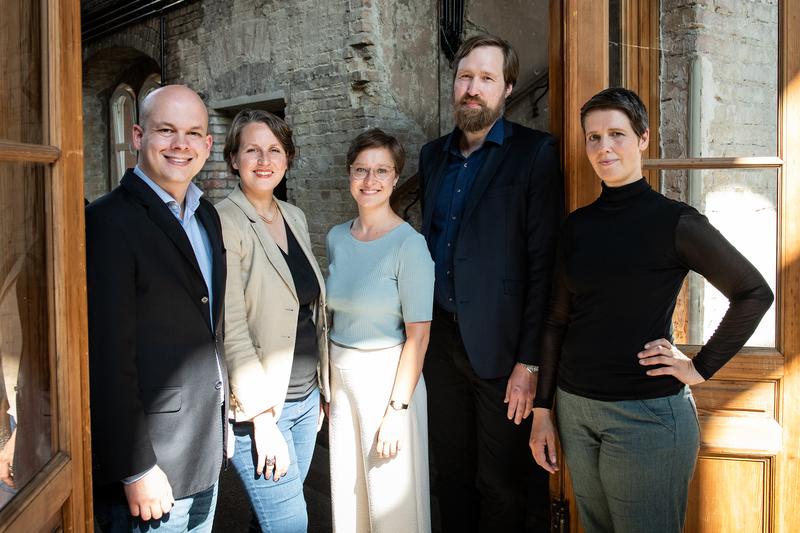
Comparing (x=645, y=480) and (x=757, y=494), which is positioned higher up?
(x=645, y=480)

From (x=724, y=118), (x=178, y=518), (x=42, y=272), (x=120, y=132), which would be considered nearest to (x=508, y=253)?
(x=724, y=118)

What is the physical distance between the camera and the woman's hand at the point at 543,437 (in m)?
2.24

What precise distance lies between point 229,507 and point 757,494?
9.10 feet

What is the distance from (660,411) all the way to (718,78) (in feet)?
4.02

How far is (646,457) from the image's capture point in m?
1.84

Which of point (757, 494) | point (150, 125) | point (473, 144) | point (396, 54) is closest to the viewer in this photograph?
point (150, 125)

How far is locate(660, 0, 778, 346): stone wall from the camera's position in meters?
2.24

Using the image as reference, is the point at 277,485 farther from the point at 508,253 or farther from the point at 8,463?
the point at 508,253

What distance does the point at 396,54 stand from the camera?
4801 mm

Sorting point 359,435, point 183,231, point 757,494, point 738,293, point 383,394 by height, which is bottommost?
point 757,494

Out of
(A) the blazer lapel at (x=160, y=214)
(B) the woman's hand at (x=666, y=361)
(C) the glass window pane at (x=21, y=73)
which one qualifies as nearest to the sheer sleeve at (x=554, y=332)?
(B) the woman's hand at (x=666, y=361)

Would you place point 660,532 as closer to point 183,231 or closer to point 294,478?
point 294,478

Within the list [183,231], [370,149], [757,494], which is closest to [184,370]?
[183,231]

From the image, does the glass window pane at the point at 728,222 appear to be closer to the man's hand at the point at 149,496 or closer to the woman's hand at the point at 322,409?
the woman's hand at the point at 322,409
